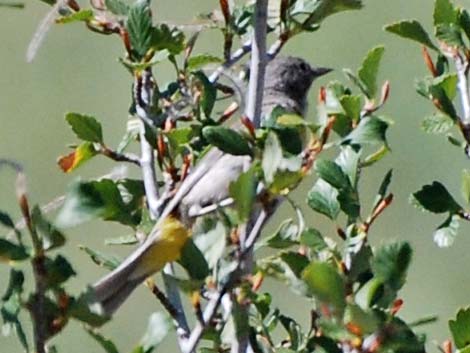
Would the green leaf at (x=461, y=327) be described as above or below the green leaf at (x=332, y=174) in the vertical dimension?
below

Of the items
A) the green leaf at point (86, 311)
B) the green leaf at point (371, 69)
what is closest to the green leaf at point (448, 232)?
the green leaf at point (371, 69)

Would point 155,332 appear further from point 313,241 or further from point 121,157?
point 121,157

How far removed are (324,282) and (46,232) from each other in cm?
36

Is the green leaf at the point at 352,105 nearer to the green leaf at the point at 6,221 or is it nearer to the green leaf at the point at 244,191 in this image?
the green leaf at the point at 244,191

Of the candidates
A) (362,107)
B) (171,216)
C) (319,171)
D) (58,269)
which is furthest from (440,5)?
(58,269)

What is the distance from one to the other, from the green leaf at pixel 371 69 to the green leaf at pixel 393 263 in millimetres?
510

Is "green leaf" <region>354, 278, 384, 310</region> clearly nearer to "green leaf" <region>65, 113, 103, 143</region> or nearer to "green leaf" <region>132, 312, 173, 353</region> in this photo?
"green leaf" <region>132, 312, 173, 353</region>

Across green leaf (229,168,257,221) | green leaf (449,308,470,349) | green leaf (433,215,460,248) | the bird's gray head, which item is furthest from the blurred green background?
green leaf (229,168,257,221)

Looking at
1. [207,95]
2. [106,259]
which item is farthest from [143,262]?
[207,95]

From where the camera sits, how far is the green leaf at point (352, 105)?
93.2 inches

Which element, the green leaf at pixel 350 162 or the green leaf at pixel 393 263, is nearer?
the green leaf at pixel 393 263

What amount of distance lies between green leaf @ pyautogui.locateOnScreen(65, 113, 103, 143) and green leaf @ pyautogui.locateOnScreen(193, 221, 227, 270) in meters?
0.54

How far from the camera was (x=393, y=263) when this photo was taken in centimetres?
201

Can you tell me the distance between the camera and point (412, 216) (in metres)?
6.15
